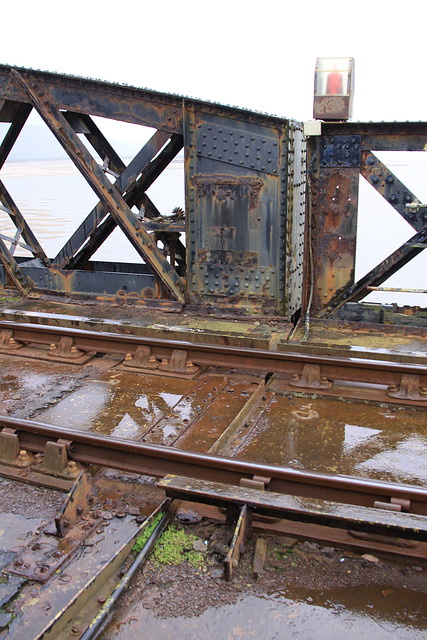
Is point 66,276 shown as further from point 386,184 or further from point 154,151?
point 386,184

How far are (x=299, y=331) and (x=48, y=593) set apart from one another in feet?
13.7

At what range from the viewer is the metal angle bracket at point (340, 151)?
20.6 feet

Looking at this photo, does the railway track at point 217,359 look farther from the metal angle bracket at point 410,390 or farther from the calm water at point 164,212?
the calm water at point 164,212

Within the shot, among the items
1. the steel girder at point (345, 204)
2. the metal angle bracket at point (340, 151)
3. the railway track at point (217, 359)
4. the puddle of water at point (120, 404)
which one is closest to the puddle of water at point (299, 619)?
the puddle of water at point (120, 404)

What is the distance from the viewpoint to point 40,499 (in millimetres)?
3967

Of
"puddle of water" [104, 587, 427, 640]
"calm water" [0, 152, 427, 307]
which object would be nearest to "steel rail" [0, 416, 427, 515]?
"puddle of water" [104, 587, 427, 640]

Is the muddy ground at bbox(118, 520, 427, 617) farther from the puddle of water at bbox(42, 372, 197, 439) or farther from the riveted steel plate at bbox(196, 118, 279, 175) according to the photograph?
the riveted steel plate at bbox(196, 118, 279, 175)

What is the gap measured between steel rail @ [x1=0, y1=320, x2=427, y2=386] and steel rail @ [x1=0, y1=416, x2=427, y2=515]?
1956 millimetres

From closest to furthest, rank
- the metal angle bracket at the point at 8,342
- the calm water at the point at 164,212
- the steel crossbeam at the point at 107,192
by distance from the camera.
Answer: the metal angle bracket at the point at 8,342 < the steel crossbeam at the point at 107,192 < the calm water at the point at 164,212

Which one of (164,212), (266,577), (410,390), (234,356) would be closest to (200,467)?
(266,577)

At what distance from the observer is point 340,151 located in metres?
6.35

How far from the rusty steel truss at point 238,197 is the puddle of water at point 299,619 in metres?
4.09

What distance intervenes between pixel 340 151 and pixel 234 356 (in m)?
2.60

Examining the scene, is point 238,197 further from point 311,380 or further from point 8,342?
point 8,342
